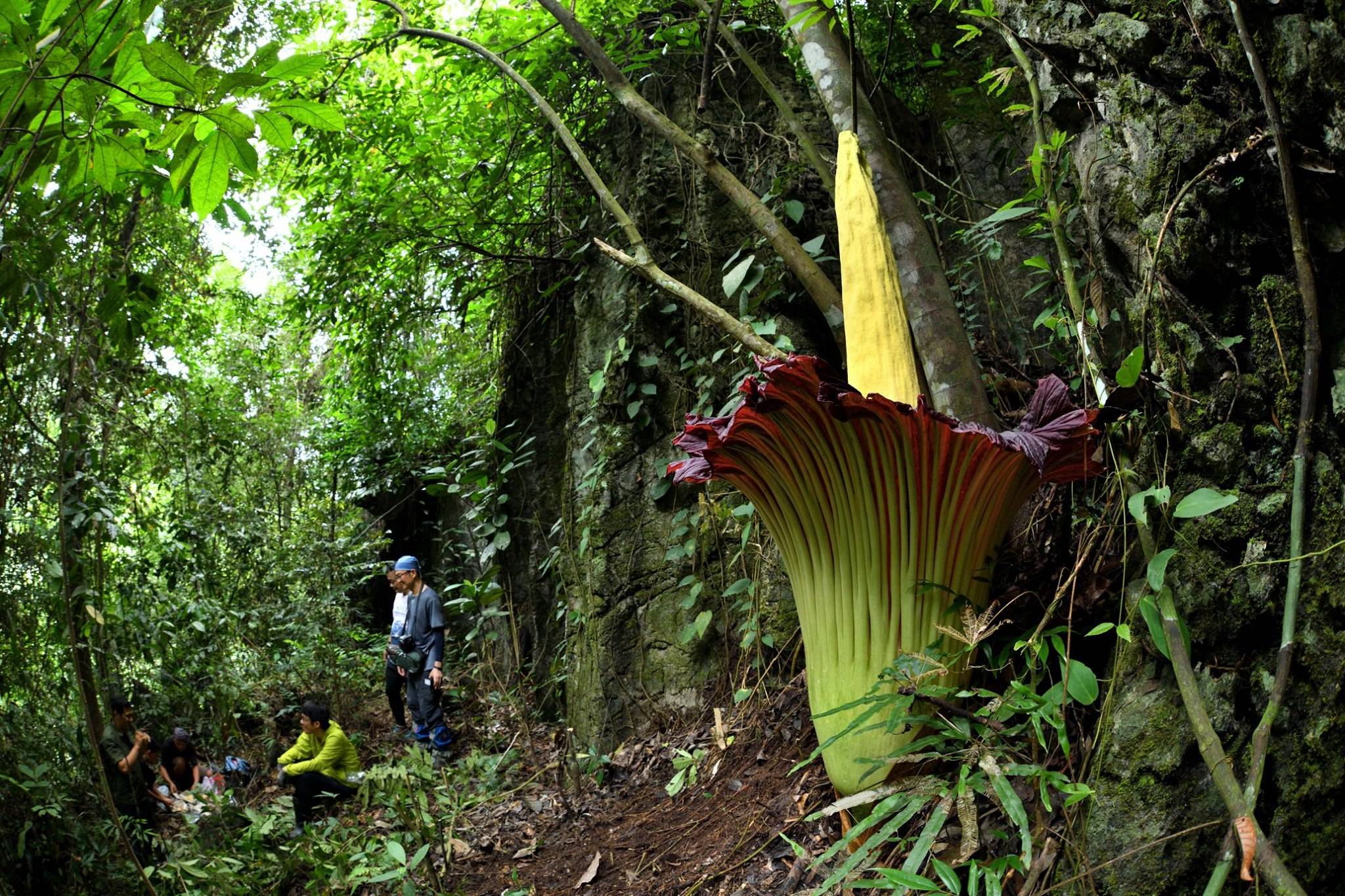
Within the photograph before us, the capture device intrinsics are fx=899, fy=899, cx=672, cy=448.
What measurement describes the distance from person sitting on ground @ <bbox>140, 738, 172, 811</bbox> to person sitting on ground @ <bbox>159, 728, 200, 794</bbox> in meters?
0.04

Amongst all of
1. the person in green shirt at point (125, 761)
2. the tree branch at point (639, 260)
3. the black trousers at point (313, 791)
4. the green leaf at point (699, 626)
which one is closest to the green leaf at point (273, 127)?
the tree branch at point (639, 260)

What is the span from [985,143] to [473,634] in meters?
3.67

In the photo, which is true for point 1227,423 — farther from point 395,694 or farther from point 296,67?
point 395,694

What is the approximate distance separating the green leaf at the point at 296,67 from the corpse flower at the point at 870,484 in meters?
0.94

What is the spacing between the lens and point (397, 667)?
615 cm

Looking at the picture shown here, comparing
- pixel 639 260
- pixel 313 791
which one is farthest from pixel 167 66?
pixel 313 791

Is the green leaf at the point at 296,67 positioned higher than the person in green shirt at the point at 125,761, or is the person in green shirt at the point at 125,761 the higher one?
the green leaf at the point at 296,67

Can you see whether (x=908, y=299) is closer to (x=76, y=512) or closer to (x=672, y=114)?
(x=672, y=114)

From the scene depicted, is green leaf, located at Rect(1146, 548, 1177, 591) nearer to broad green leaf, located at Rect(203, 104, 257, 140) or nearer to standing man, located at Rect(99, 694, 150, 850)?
broad green leaf, located at Rect(203, 104, 257, 140)

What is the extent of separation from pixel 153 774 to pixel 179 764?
292mm

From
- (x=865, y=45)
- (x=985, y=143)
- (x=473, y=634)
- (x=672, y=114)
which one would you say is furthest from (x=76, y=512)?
(x=985, y=143)

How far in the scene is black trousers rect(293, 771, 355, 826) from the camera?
5.12m

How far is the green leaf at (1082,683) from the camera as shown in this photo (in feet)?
4.61

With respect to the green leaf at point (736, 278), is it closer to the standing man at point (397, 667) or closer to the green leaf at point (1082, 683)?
the green leaf at point (1082, 683)
